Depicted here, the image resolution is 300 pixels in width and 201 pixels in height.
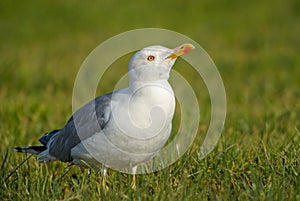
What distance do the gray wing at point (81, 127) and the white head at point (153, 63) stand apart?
0.93 ft

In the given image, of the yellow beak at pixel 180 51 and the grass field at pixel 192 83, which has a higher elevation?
the yellow beak at pixel 180 51

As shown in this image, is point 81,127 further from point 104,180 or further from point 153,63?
point 153,63

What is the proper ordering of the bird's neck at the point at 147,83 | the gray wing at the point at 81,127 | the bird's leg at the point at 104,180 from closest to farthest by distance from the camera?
the bird's leg at the point at 104,180 → the bird's neck at the point at 147,83 → the gray wing at the point at 81,127

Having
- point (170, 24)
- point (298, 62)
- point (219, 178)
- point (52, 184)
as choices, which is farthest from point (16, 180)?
point (170, 24)

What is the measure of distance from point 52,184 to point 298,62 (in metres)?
6.78

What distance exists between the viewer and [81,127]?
3938mm

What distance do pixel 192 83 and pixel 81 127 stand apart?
5096 millimetres

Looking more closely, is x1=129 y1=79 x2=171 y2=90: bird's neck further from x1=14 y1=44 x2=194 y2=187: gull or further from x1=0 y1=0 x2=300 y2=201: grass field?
x1=0 y1=0 x2=300 y2=201: grass field

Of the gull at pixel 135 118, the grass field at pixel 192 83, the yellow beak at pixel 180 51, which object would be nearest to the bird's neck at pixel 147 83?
the gull at pixel 135 118

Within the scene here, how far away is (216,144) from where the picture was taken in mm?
4305

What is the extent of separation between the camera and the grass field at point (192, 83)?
3508 mm

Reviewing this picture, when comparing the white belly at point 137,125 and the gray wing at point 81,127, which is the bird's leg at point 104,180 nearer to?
the white belly at point 137,125

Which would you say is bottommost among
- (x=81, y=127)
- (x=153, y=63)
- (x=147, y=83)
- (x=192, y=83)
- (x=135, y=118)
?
(x=192, y=83)

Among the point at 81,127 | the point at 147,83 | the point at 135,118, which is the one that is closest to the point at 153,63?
the point at 147,83
